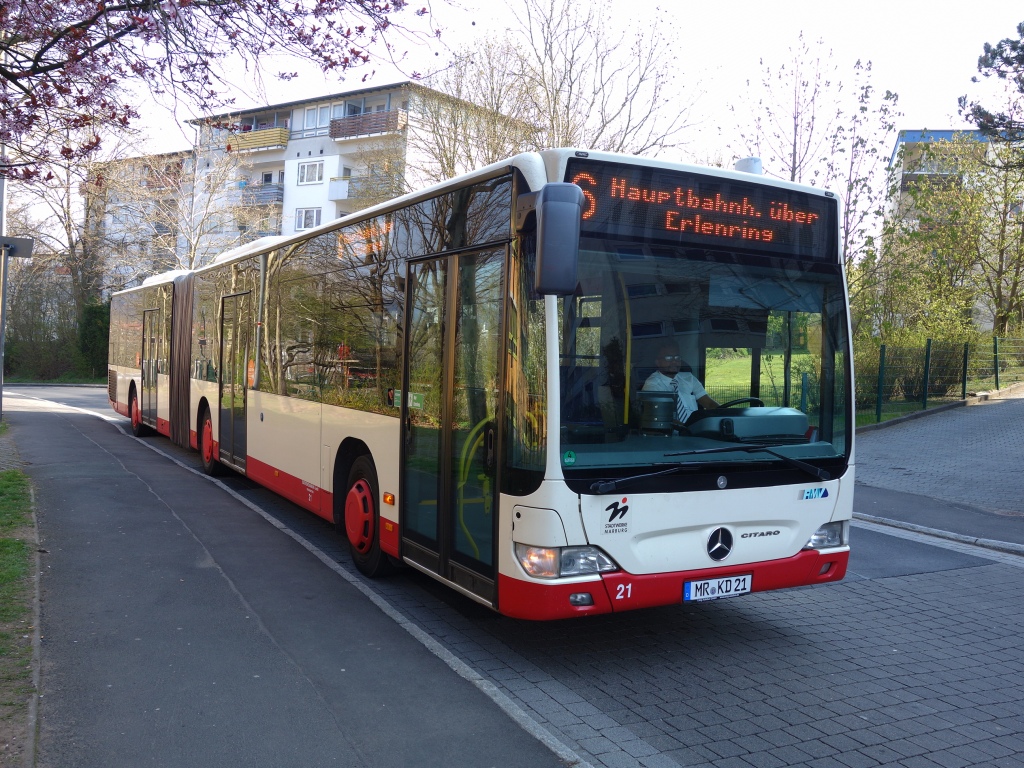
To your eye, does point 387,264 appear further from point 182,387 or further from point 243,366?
point 182,387

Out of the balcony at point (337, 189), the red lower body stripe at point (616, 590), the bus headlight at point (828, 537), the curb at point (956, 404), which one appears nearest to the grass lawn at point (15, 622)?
the red lower body stripe at point (616, 590)

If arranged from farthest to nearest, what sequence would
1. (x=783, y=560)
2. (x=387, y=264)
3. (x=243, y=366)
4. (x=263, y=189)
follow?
(x=263, y=189) → (x=243, y=366) → (x=387, y=264) → (x=783, y=560)

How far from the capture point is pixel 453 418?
5.91 meters

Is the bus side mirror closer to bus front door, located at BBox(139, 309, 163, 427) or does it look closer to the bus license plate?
the bus license plate

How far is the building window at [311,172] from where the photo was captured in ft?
173

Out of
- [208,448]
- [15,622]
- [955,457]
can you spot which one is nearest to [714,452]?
[15,622]

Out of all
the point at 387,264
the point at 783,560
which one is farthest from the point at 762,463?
the point at 387,264

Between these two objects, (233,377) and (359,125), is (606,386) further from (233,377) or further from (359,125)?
(359,125)

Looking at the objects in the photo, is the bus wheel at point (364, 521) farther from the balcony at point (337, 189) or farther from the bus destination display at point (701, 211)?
the balcony at point (337, 189)

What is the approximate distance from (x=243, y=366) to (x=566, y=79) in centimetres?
1645

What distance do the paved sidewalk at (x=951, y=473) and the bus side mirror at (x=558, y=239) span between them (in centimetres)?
750

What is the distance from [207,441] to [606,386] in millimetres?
9163

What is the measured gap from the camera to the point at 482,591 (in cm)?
549

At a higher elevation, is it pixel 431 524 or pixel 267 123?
pixel 267 123
